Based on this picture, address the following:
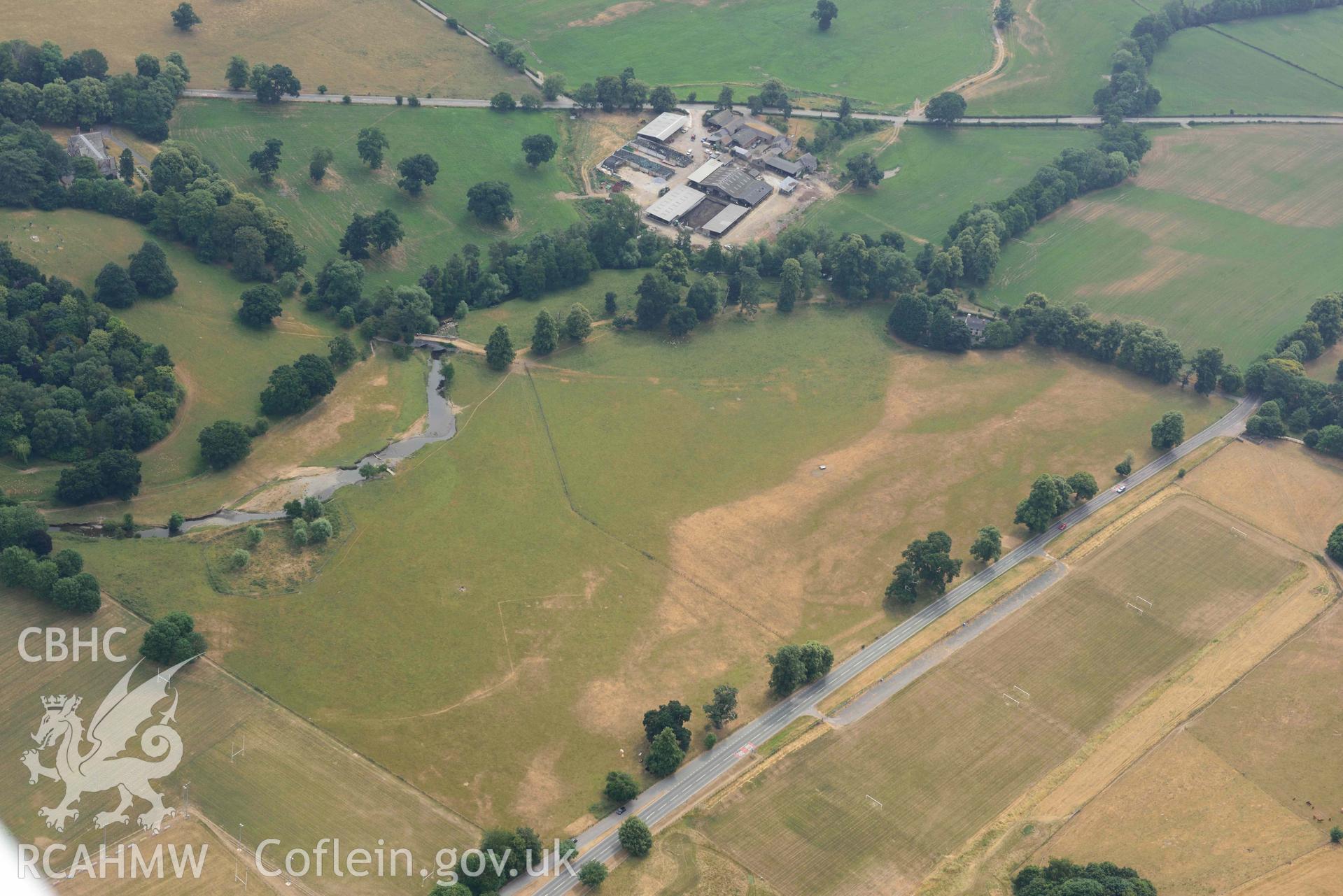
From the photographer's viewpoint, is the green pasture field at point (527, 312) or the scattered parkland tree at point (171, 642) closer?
the scattered parkland tree at point (171, 642)

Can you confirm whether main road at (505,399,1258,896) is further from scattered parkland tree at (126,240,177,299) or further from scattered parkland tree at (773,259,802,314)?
scattered parkland tree at (126,240,177,299)

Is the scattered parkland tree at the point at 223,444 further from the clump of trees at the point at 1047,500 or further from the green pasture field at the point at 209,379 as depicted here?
the clump of trees at the point at 1047,500

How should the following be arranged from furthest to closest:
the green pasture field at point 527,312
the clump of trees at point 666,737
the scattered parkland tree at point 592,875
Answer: the green pasture field at point 527,312, the clump of trees at point 666,737, the scattered parkland tree at point 592,875

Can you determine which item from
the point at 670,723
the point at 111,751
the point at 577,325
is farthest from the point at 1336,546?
the point at 111,751

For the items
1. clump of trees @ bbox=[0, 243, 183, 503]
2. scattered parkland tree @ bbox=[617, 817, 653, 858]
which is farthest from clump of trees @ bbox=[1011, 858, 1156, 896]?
clump of trees @ bbox=[0, 243, 183, 503]

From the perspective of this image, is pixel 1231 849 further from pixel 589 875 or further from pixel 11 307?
pixel 11 307

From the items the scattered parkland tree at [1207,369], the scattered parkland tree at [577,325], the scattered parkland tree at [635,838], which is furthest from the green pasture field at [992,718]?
the scattered parkland tree at [577,325]

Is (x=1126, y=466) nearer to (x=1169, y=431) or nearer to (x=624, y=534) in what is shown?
(x=1169, y=431)
